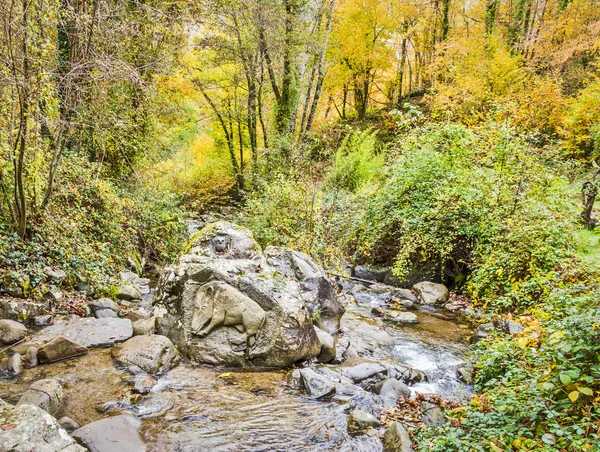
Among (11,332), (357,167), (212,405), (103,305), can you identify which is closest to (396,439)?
(212,405)

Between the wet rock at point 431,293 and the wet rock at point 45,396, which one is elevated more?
the wet rock at point 431,293

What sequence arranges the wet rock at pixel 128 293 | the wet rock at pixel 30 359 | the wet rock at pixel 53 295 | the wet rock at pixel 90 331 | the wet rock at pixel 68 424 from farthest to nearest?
1. the wet rock at pixel 128 293
2. the wet rock at pixel 53 295
3. the wet rock at pixel 90 331
4. the wet rock at pixel 30 359
5. the wet rock at pixel 68 424

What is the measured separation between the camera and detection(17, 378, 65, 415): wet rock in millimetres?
3805

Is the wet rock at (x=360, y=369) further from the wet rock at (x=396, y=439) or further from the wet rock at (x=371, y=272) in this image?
the wet rock at (x=371, y=272)

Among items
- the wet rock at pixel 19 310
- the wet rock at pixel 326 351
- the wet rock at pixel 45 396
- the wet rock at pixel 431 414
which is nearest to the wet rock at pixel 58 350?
the wet rock at pixel 45 396

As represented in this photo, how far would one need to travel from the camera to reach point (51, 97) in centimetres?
592

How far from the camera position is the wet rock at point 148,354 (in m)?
→ 4.98

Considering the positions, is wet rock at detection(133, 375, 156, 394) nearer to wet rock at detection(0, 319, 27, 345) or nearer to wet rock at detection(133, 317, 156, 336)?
wet rock at detection(133, 317, 156, 336)

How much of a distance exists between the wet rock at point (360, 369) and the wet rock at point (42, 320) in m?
4.58

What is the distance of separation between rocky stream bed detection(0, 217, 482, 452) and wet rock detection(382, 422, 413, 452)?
1 centimetres

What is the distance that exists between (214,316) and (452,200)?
262 inches

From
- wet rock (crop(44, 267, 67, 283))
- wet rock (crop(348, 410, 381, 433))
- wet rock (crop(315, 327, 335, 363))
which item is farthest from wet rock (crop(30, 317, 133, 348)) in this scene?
wet rock (crop(348, 410, 381, 433))

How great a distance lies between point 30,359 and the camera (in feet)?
15.6

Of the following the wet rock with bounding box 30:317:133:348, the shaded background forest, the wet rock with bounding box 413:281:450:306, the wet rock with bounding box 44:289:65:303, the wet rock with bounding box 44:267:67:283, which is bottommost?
the wet rock with bounding box 30:317:133:348
